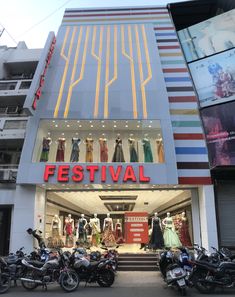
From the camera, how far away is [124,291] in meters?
8.48

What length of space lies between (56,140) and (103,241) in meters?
5.80

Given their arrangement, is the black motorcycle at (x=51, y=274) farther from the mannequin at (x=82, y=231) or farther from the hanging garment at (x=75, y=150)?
the mannequin at (x=82, y=231)

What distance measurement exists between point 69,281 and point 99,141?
7449 millimetres

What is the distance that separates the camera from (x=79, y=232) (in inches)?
618

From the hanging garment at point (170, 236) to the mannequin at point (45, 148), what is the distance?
6432mm

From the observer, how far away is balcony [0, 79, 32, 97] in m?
19.4

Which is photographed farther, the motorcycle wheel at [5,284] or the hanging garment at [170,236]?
the hanging garment at [170,236]

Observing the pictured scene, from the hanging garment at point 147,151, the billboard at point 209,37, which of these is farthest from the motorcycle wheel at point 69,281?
the billboard at point 209,37

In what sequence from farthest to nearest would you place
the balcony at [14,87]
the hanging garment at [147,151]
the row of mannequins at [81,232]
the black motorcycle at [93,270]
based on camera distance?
1. the balcony at [14,87]
2. the row of mannequins at [81,232]
3. the hanging garment at [147,151]
4. the black motorcycle at [93,270]

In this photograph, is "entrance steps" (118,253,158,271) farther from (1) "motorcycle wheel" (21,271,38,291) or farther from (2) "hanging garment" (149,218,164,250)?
(1) "motorcycle wheel" (21,271,38,291)

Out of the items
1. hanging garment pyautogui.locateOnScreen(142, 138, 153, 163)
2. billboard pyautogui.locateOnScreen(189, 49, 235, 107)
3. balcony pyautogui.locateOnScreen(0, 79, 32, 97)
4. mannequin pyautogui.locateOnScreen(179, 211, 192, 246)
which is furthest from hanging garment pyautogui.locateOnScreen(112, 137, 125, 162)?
balcony pyautogui.locateOnScreen(0, 79, 32, 97)

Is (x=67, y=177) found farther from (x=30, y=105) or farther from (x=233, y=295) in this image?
(x=233, y=295)

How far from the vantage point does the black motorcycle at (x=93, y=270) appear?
8938mm

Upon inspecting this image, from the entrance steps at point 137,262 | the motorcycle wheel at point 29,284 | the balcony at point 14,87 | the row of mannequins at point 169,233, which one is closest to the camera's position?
the motorcycle wheel at point 29,284
